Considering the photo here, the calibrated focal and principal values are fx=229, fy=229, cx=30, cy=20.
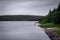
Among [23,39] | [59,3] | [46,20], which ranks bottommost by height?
[23,39]

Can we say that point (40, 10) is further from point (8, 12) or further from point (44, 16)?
point (8, 12)

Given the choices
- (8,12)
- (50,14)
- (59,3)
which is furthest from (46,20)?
(8,12)

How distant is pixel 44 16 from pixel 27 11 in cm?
47

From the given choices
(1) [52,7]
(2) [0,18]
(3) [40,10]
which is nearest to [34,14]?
(3) [40,10]

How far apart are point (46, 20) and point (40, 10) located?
35 centimetres

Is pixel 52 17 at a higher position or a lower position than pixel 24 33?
higher

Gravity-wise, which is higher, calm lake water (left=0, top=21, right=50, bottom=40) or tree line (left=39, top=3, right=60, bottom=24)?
tree line (left=39, top=3, right=60, bottom=24)

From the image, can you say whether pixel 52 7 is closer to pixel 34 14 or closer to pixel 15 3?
pixel 34 14

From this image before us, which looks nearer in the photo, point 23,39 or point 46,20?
point 23,39

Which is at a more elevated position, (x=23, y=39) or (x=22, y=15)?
(x=22, y=15)

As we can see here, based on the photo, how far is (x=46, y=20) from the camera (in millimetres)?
6059

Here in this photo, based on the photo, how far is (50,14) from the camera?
609 cm

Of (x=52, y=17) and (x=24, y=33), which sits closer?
(x=52, y=17)

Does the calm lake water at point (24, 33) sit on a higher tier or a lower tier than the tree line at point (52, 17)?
lower
